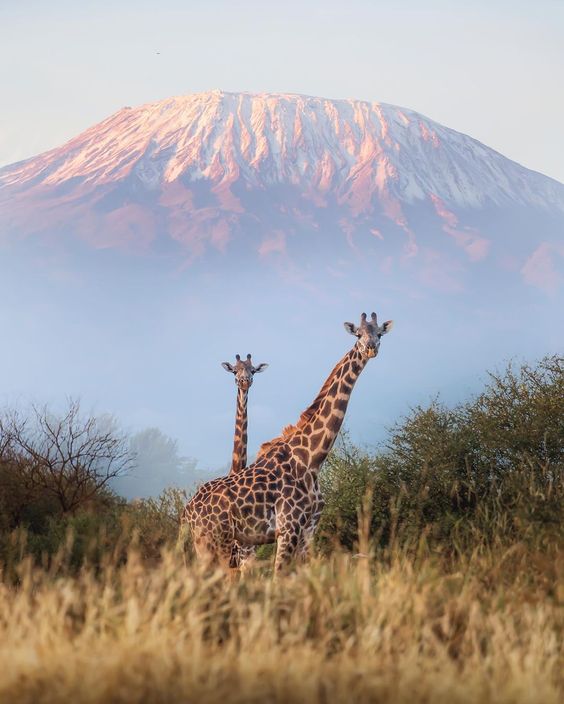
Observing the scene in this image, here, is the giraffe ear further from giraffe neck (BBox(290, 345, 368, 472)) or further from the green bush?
the green bush

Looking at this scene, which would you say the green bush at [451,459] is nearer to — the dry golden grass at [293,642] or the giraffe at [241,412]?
the giraffe at [241,412]

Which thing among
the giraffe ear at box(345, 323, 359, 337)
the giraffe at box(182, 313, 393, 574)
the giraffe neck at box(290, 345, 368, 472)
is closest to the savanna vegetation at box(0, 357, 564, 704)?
the giraffe at box(182, 313, 393, 574)

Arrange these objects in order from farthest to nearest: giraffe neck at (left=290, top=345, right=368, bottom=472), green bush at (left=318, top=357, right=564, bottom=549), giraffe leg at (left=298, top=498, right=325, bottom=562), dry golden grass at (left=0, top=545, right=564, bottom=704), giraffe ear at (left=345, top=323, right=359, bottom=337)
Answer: green bush at (left=318, top=357, right=564, bottom=549)
giraffe ear at (left=345, top=323, right=359, bottom=337)
giraffe neck at (left=290, top=345, right=368, bottom=472)
giraffe leg at (left=298, top=498, right=325, bottom=562)
dry golden grass at (left=0, top=545, right=564, bottom=704)

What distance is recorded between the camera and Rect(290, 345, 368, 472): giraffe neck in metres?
16.8

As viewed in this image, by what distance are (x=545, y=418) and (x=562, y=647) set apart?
13.9 meters

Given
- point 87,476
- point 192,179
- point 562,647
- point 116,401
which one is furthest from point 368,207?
point 562,647

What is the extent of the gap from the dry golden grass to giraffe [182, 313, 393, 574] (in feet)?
14.1

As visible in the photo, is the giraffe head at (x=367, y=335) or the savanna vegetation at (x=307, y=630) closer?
the savanna vegetation at (x=307, y=630)

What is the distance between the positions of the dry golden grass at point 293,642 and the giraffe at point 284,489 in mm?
4288

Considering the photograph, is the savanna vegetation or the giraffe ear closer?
the savanna vegetation

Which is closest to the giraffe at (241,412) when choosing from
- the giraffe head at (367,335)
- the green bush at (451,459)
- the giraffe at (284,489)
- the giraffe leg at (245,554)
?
the green bush at (451,459)

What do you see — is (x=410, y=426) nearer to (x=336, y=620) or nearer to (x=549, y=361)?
(x=549, y=361)

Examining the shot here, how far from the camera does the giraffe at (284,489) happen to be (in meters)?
16.1

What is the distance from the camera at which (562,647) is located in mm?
9906
